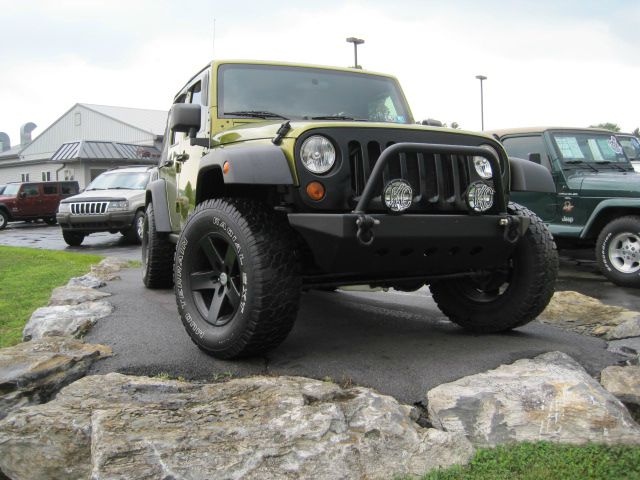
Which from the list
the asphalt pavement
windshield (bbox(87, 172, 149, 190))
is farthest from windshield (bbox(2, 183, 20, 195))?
the asphalt pavement

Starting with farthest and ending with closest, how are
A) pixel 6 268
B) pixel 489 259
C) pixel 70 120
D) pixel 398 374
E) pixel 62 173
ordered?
pixel 70 120 → pixel 62 173 → pixel 6 268 → pixel 489 259 → pixel 398 374

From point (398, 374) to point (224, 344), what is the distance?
3.14 feet

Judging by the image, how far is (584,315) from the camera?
520 cm

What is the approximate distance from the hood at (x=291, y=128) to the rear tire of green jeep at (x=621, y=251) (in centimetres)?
465

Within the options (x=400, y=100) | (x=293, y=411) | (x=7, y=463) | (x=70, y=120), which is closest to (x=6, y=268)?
(x=400, y=100)

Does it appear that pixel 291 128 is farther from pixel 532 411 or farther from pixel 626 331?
pixel 626 331

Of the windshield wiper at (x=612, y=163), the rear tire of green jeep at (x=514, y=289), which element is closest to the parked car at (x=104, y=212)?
the windshield wiper at (x=612, y=163)

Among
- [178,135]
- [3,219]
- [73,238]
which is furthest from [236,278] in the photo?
[3,219]

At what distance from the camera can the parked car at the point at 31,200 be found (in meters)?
24.2

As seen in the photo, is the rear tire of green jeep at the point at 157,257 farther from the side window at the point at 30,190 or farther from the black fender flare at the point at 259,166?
the side window at the point at 30,190

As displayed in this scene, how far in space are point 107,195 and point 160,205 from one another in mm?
9117

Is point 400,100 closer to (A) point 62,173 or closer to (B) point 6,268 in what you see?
(B) point 6,268

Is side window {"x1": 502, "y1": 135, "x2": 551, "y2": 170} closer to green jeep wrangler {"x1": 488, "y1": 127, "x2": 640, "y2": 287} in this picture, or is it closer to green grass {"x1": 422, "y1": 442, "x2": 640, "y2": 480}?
green jeep wrangler {"x1": 488, "y1": 127, "x2": 640, "y2": 287}

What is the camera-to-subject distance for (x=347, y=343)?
405 cm
